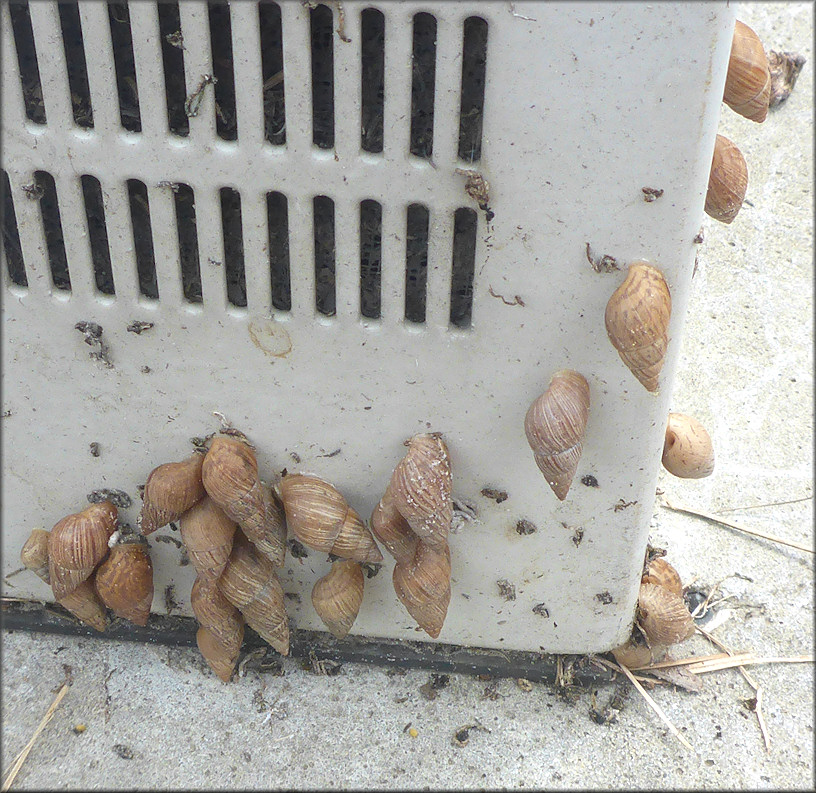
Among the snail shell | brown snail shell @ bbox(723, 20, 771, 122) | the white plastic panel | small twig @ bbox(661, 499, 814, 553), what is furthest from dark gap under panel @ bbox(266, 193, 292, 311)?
small twig @ bbox(661, 499, 814, 553)

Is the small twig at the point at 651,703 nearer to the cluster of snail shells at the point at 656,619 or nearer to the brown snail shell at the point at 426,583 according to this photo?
the cluster of snail shells at the point at 656,619

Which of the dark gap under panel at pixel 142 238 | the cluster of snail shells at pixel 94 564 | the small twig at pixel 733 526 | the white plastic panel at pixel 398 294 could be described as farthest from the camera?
the small twig at pixel 733 526

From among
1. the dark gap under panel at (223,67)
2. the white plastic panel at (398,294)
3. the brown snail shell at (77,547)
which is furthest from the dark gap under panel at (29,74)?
the brown snail shell at (77,547)

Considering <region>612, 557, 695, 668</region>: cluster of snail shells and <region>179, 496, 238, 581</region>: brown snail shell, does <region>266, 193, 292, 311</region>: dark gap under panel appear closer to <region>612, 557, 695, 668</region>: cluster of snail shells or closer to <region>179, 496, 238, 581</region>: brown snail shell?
<region>179, 496, 238, 581</region>: brown snail shell

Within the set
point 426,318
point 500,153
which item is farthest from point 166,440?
point 500,153

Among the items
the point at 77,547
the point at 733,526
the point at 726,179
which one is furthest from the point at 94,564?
the point at 733,526

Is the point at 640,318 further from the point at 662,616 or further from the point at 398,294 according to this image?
the point at 662,616
